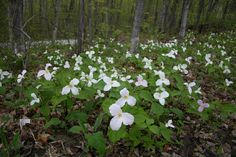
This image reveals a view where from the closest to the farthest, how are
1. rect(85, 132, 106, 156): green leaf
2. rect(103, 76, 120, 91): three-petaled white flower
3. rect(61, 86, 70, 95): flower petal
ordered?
rect(85, 132, 106, 156): green leaf
rect(61, 86, 70, 95): flower petal
rect(103, 76, 120, 91): three-petaled white flower

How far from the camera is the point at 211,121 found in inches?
136

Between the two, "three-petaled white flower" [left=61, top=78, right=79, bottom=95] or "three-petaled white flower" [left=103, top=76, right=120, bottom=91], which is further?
"three-petaled white flower" [left=103, top=76, right=120, bottom=91]

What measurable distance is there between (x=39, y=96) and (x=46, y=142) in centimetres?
52

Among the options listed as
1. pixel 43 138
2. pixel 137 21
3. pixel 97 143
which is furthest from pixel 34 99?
pixel 137 21

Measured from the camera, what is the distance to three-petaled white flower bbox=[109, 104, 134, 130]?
203 centimetres

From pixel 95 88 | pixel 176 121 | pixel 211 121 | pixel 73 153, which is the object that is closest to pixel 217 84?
pixel 211 121

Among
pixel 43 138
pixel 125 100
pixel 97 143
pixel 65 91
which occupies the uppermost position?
pixel 125 100

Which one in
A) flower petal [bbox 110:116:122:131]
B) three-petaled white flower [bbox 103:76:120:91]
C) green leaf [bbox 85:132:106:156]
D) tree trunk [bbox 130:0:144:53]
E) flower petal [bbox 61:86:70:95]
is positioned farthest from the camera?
tree trunk [bbox 130:0:144:53]

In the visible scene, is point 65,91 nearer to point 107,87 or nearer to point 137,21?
point 107,87

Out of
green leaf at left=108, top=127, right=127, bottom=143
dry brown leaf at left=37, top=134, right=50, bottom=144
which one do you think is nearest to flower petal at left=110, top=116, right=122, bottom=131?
green leaf at left=108, top=127, right=127, bottom=143

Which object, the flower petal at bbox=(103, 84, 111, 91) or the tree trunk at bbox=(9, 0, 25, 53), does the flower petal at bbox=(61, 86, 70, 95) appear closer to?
the flower petal at bbox=(103, 84, 111, 91)

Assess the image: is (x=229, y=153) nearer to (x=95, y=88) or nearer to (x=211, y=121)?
(x=211, y=121)

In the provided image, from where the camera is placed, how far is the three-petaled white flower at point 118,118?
6.67ft

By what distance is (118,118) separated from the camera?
81.1 inches
